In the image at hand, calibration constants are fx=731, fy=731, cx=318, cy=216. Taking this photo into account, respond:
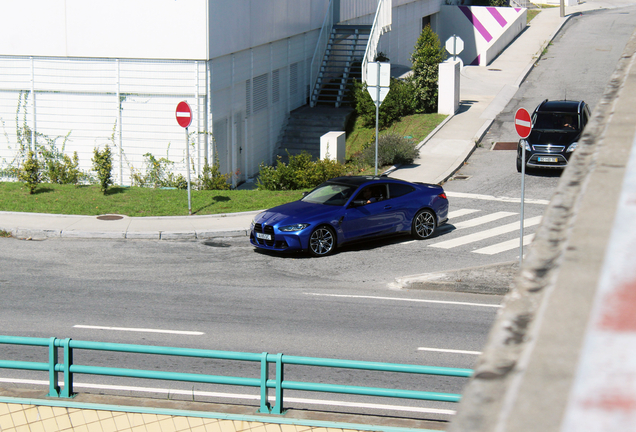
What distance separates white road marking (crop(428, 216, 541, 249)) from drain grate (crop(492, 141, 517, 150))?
8.48m

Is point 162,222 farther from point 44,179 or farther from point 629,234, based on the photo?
point 629,234

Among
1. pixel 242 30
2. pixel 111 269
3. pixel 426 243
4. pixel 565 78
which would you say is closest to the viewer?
pixel 111 269

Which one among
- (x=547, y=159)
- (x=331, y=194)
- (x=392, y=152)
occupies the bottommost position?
(x=331, y=194)

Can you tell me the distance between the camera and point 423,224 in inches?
651

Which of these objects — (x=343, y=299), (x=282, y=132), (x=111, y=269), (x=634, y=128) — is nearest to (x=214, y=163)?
(x=282, y=132)

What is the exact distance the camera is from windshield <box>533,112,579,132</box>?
74.9 feet

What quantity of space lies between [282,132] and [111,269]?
51.4 ft

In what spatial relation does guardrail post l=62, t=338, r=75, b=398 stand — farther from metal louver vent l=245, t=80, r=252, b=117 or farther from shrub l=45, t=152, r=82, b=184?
metal louver vent l=245, t=80, r=252, b=117

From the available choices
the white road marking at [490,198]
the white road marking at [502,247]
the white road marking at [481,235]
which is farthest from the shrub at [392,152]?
the white road marking at [502,247]

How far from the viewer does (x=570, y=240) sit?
4.66ft

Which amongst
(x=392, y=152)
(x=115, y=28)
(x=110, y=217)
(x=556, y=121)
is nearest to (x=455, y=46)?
(x=556, y=121)

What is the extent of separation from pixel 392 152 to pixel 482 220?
6.38 metres

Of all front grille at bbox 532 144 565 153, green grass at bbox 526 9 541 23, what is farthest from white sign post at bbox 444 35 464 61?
green grass at bbox 526 9 541 23

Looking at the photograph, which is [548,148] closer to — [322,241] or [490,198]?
[490,198]
